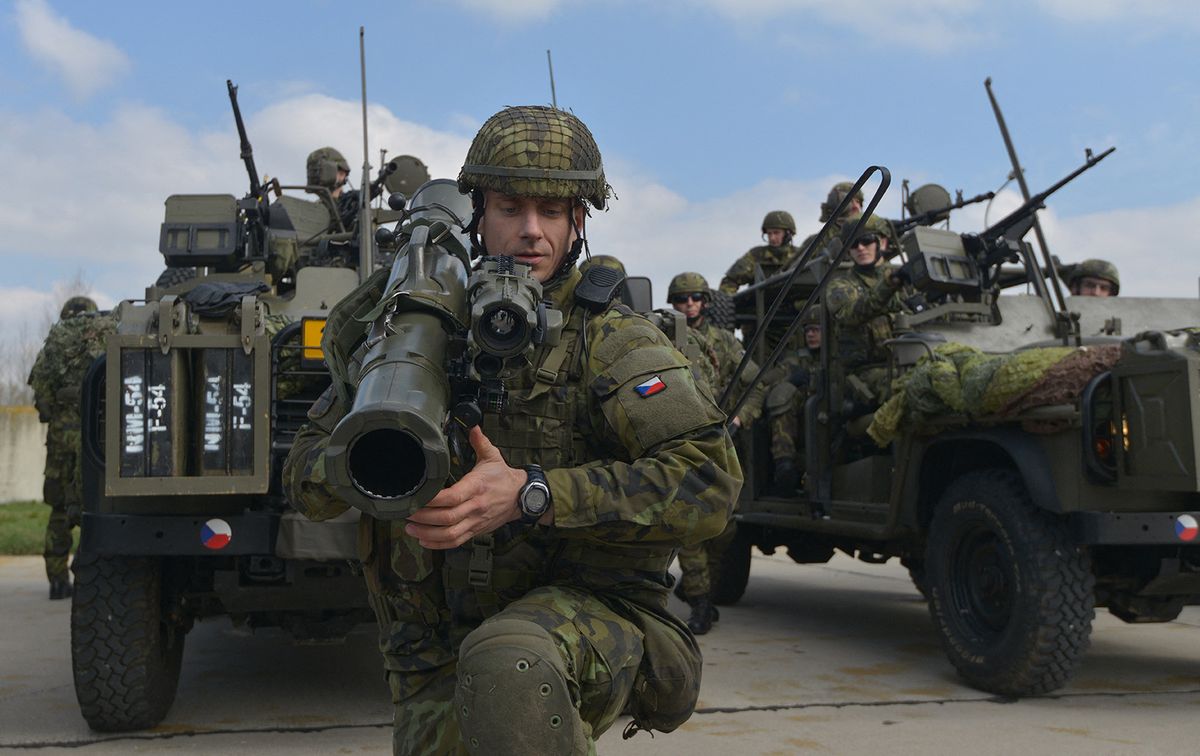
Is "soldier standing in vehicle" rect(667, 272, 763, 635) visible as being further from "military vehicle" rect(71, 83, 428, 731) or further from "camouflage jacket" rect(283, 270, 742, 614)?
"camouflage jacket" rect(283, 270, 742, 614)

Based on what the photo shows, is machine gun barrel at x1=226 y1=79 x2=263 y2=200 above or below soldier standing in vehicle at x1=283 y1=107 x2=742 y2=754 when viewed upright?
above

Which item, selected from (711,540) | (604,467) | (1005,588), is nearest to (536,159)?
(604,467)

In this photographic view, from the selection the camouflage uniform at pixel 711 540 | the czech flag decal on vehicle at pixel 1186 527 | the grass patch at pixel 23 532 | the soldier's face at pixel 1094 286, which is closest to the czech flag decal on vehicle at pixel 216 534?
the camouflage uniform at pixel 711 540

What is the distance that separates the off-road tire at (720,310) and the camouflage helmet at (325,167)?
2.55 meters

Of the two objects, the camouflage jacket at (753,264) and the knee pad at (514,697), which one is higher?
the camouflage jacket at (753,264)

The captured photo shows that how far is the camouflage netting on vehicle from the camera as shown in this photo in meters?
4.89

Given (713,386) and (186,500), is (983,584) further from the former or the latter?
(186,500)

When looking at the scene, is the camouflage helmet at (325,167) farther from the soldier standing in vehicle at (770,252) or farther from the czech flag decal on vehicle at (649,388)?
the czech flag decal on vehicle at (649,388)

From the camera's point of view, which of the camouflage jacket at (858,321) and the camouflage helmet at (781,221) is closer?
the camouflage jacket at (858,321)

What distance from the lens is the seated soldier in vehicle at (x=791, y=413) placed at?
24.5 ft

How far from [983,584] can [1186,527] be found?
95 cm

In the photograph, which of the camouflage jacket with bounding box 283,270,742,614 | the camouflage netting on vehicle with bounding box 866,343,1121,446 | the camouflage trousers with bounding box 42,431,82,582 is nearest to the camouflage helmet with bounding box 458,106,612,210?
the camouflage jacket with bounding box 283,270,742,614

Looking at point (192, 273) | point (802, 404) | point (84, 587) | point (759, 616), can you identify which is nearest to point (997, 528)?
point (802, 404)

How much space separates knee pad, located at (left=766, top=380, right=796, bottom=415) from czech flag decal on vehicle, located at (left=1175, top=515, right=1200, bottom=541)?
9.78ft
